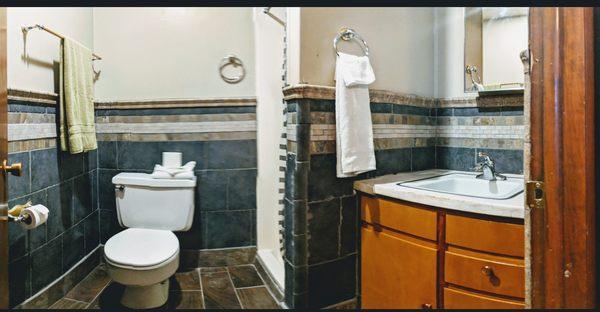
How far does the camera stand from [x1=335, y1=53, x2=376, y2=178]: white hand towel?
1424 millimetres

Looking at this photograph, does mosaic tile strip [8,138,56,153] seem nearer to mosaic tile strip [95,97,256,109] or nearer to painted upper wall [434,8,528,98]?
mosaic tile strip [95,97,256,109]

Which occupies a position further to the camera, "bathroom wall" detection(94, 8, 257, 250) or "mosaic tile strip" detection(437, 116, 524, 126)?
"bathroom wall" detection(94, 8, 257, 250)

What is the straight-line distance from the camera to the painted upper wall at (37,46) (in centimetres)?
144

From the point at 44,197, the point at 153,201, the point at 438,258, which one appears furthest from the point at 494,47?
the point at 44,197

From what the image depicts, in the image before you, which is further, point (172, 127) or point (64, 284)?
point (172, 127)

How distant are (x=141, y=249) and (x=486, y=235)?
1543mm

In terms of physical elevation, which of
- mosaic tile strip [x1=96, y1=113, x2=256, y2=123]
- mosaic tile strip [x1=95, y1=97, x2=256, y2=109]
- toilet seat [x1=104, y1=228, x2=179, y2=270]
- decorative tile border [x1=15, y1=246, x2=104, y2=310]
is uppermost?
mosaic tile strip [x1=95, y1=97, x2=256, y2=109]

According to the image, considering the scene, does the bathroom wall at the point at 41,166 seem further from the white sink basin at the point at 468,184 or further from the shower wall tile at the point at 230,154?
the white sink basin at the point at 468,184

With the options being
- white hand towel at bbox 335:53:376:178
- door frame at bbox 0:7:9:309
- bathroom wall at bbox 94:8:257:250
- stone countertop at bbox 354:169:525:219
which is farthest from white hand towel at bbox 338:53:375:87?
door frame at bbox 0:7:9:309

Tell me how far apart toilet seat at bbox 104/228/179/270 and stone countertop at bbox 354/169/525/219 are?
99 centimetres

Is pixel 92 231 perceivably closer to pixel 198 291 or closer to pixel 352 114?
pixel 198 291

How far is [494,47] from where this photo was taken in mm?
1706

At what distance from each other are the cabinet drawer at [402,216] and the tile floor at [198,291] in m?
0.73

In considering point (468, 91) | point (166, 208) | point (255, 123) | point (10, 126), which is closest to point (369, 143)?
point (468, 91)
